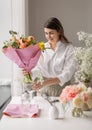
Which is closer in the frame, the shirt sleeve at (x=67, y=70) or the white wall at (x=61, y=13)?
the shirt sleeve at (x=67, y=70)

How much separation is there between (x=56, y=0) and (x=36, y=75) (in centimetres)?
140

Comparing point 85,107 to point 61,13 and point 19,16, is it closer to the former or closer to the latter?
point 19,16

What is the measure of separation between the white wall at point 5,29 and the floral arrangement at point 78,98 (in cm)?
154

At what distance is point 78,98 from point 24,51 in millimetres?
491

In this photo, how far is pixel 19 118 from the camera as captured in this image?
64.9 inches

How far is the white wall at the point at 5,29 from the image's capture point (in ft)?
10.0

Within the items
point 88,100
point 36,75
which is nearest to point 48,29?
point 36,75

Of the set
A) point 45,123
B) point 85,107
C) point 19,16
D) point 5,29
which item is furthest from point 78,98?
point 5,29

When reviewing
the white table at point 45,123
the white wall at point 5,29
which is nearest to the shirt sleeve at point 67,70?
the white table at point 45,123

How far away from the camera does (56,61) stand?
97.9 inches

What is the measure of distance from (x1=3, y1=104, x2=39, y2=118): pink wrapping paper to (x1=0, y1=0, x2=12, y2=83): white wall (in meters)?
1.28

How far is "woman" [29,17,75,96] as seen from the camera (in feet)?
7.52

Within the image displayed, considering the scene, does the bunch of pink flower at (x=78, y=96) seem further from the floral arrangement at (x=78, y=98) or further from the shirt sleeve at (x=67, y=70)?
the shirt sleeve at (x=67, y=70)

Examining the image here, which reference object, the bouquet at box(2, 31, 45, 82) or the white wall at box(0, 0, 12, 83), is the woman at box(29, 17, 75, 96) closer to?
the bouquet at box(2, 31, 45, 82)
